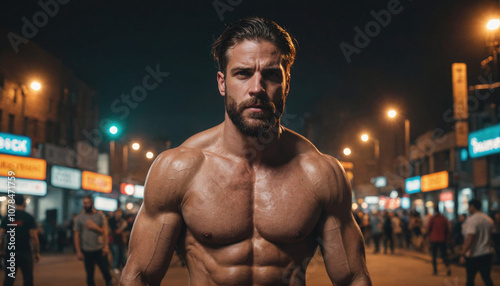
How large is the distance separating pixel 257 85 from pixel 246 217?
0.76m

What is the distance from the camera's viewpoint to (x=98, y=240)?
10516mm

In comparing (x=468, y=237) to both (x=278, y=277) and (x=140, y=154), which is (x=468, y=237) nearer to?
(x=278, y=277)

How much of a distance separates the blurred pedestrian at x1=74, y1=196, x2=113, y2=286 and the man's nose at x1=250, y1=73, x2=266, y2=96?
8371mm

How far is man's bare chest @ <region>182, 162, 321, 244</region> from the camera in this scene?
117 inches

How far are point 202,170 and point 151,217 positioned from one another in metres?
0.40

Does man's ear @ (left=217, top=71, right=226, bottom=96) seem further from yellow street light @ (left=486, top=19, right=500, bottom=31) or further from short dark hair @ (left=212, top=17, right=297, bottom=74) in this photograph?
yellow street light @ (left=486, top=19, right=500, bottom=31)

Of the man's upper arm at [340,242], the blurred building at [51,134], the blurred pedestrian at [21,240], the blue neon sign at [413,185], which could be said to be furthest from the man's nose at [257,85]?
the blue neon sign at [413,185]

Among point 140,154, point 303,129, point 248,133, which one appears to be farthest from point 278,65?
point 303,129

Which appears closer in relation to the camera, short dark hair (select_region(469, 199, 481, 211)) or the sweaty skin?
the sweaty skin

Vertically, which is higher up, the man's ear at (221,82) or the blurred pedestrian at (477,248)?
the man's ear at (221,82)

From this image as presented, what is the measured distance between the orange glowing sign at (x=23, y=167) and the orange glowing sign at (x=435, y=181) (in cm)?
1766

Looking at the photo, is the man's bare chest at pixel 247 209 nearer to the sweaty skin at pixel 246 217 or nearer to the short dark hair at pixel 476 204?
the sweaty skin at pixel 246 217

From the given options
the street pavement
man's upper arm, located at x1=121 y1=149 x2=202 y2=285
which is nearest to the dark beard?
man's upper arm, located at x1=121 y1=149 x2=202 y2=285

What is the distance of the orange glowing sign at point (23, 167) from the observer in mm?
17984
